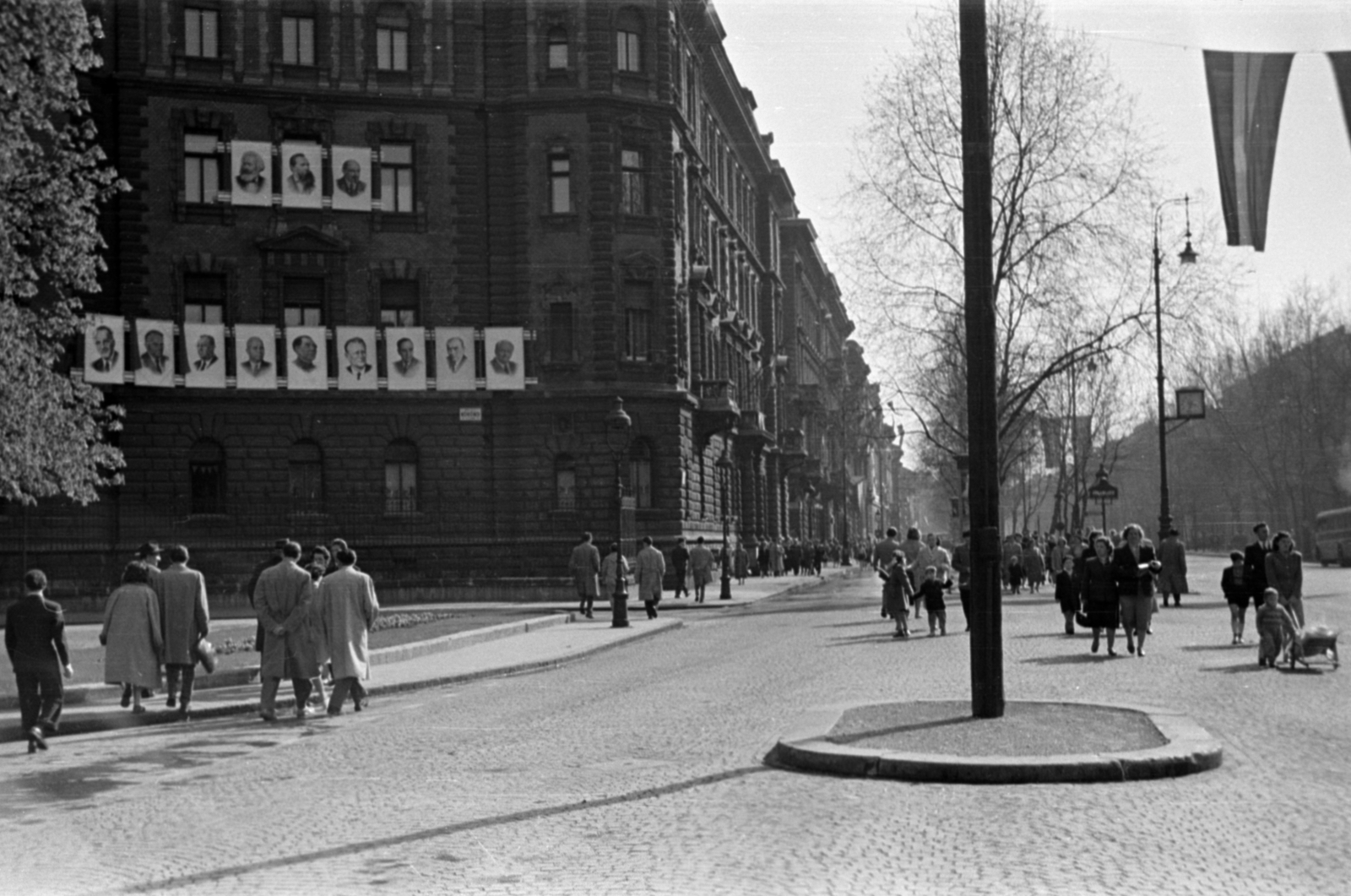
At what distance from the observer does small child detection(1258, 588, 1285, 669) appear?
1894cm

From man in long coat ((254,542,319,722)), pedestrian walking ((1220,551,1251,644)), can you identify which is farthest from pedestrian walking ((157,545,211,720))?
pedestrian walking ((1220,551,1251,644))

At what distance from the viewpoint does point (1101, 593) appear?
2162cm

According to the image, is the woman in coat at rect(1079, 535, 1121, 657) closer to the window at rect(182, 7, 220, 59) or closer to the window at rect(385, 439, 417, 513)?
the window at rect(385, 439, 417, 513)

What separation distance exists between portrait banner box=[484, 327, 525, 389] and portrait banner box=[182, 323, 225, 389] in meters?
7.37

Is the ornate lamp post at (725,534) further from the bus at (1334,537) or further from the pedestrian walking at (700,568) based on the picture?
the bus at (1334,537)

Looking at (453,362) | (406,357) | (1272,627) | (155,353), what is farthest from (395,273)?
(1272,627)

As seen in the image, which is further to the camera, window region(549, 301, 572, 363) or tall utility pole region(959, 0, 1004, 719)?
window region(549, 301, 572, 363)

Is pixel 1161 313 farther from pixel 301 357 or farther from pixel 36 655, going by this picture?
pixel 36 655

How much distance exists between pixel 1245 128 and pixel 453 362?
35.6m

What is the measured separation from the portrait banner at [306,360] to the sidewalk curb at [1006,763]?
3506cm

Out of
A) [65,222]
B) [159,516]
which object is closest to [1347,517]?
[159,516]

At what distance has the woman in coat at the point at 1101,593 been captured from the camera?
2145 cm

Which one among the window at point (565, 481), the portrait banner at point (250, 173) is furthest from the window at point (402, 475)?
the portrait banner at point (250, 173)

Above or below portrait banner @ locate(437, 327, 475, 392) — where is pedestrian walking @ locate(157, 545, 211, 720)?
below
